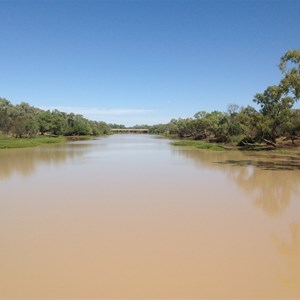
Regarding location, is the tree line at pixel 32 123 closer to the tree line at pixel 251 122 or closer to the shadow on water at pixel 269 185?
the tree line at pixel 251 122

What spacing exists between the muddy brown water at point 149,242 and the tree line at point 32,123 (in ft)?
156

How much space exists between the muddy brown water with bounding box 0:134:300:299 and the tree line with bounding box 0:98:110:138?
47508mm

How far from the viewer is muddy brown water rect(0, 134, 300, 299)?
4.96 metres

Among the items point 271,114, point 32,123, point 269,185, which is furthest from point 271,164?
point 32,123

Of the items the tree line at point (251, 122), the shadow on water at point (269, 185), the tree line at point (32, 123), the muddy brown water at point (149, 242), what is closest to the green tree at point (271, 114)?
the tree line at point (251, 122)

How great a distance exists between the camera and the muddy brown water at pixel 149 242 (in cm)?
496

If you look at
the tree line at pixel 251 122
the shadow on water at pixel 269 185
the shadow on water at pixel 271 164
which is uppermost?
the tree line at pixel 251 122

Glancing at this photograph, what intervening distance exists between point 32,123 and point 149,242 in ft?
190

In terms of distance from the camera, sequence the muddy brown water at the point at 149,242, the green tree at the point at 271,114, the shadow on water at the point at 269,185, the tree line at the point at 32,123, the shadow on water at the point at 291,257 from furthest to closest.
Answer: the tree line at the point at 32,123 < the green tree at the point at 271,114 < the shadow on water at the point at 269,185 < the shadow on water at the point at 291,257 < the muddy brown water at the point at 149,242

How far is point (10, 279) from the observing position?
5.19 m

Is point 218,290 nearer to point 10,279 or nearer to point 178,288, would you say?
point 178,288

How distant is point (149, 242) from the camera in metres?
6.91

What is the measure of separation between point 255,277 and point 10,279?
13.6 ft

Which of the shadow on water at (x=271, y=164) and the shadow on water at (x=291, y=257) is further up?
the shadow on water at (x=271, y=164)
